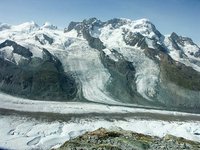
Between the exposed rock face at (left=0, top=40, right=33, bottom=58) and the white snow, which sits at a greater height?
the exposed rock face at (left=0, top=40, right=33, bottom=58)

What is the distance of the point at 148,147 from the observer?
85.8ft

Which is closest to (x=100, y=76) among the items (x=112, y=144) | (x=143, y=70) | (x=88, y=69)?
(x=88, y=69)

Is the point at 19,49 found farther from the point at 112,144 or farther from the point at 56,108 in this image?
the point at 112,144

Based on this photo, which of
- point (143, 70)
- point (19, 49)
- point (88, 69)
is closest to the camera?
point (88, 69)

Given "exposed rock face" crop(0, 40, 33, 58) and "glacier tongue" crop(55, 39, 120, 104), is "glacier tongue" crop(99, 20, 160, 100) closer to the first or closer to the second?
"glacier tongue" crop(55, 39, 120, 104)

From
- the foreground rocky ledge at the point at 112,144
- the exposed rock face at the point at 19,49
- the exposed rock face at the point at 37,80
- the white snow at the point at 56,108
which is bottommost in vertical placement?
the foreground rocky ledge at the point at 112,144

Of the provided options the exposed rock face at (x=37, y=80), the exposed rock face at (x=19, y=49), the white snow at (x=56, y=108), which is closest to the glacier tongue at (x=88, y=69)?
the exposed rock face at (x=37, y=80)

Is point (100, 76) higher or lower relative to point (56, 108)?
higher

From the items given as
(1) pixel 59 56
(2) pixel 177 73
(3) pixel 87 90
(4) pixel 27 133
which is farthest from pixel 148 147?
(1) pixel 59 56

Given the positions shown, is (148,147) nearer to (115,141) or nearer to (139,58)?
(115,141)

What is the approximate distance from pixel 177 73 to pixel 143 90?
26.3m

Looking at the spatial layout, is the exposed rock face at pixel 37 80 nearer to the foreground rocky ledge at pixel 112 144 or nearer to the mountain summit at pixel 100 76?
the mountain summit at pixel 100 76

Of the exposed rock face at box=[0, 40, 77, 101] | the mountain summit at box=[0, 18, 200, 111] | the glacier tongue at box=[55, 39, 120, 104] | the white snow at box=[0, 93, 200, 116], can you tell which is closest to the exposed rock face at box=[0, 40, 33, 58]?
the mountain summit at box=[0, 18, 200, 111]

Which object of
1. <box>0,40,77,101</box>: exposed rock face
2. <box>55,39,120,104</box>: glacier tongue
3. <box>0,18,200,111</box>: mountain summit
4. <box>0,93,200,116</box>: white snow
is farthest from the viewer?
<box>55,39,120,104</box>: glacier tongue
